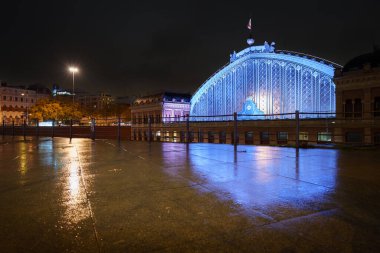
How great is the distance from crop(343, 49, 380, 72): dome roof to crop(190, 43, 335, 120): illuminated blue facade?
4.67 metres

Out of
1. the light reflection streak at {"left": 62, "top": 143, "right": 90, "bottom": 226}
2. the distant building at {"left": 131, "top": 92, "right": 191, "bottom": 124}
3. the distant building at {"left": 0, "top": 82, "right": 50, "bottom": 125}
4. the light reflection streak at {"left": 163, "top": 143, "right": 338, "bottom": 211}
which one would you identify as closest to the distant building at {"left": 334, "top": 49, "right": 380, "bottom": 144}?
the light reflection streak at {"left": 163, "top": 143, "right": 338, "bottom": 211}

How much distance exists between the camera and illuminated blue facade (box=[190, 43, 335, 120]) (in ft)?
157

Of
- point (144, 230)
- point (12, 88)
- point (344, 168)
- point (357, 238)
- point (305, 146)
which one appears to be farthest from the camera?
point (12, 88)

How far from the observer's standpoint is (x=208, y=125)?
53.6 metres

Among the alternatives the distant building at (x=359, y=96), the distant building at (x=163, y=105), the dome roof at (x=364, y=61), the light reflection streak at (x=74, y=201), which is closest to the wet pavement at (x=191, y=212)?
the light reflection streak at (x=74, y=201)

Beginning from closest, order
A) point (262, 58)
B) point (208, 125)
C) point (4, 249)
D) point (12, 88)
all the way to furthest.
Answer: point (4, 249), point (208, 125), point (262, 58), point (12, 88)

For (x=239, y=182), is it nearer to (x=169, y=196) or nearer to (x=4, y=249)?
(x=169, y=196)

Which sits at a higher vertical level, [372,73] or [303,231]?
[372,73]

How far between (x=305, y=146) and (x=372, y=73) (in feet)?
105

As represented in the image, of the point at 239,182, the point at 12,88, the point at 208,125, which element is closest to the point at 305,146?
the point at 239,182

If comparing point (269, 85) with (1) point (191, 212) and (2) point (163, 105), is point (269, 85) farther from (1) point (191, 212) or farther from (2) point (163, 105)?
(1) point (191, 212)

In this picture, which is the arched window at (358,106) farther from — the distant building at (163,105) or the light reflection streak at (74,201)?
the distant building at (163,105)

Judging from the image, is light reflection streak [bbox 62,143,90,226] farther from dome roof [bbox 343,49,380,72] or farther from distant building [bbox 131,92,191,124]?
distant building [bbox 131,92,191,124]

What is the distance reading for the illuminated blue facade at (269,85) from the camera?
4791cm
